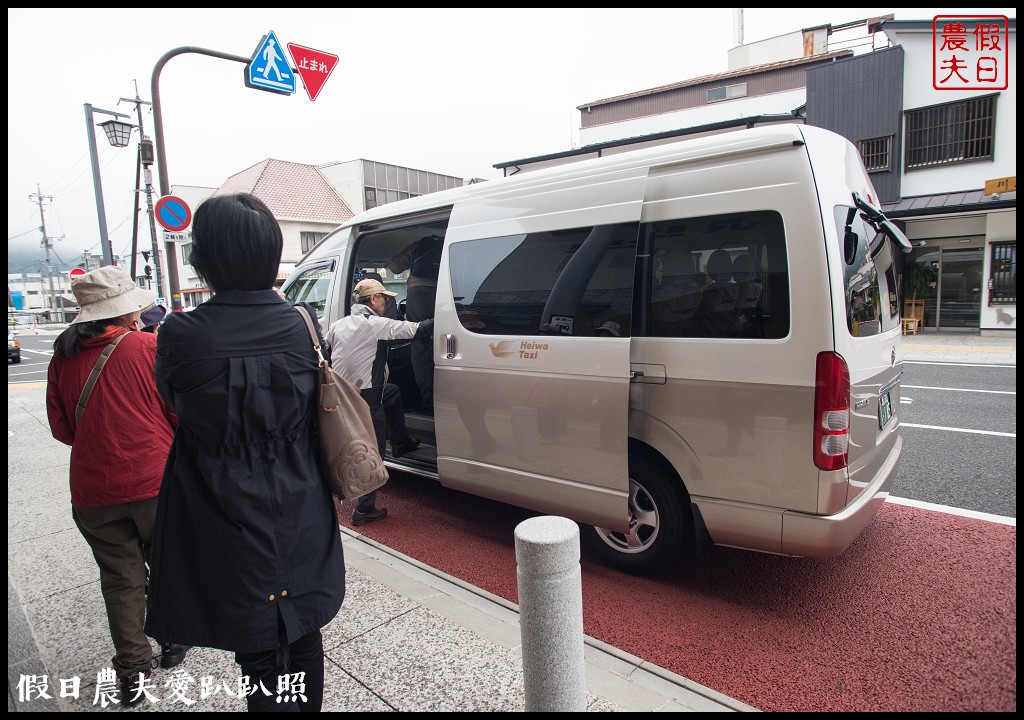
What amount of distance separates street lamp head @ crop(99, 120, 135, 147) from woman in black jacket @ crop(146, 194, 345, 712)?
45.1ft

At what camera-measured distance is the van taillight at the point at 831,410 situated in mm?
2559

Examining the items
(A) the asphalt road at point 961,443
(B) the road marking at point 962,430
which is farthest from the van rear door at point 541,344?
(B) the road marking at point 962,430

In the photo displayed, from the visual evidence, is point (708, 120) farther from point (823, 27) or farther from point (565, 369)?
point (565, 369)

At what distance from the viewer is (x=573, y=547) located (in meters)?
1.99

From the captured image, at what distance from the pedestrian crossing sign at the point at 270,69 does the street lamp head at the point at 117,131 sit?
651 cm

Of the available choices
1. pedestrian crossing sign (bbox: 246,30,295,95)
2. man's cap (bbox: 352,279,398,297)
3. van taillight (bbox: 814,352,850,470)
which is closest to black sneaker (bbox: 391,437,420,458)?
man's cap (bbox: 352,279,398,297)

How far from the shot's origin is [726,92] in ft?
90.0

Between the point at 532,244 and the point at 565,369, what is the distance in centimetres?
81

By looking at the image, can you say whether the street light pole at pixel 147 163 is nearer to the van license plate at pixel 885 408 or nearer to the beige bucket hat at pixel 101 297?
the beige bucket hat at pixel 101 297

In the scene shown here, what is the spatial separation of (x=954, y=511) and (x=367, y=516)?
168 inches

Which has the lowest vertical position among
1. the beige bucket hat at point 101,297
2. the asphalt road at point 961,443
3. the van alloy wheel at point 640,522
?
the asphalt road at point 961,443

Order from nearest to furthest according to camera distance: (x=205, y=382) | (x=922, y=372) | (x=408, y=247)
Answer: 1. (x=205, y=382)
2. (x=408, y=247)
3. (x=922, y=372)

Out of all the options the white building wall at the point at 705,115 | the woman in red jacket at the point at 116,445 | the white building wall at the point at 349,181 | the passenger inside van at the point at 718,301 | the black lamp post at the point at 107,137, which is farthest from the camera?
the white building wall at the point at 349,181

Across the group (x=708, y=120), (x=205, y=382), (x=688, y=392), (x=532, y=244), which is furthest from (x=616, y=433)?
(x=708, y=120)
